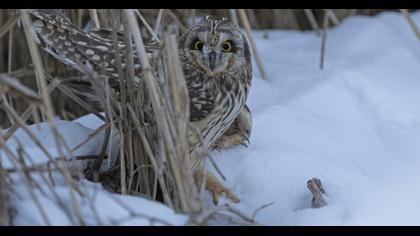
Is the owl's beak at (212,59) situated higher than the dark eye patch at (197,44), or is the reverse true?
the dark eye patch at (197,44)

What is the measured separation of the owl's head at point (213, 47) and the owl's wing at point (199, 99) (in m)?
0.06

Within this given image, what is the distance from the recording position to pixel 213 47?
2.93m

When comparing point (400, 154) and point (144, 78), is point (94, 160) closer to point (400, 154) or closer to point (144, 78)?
point (144, 78)

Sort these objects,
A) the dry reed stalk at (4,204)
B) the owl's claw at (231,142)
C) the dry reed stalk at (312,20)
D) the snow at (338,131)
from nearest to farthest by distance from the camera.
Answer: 1. the dry reed stalk at (4,204)
2. the snow at (338,131)
3. the owl's claw at (231,142)
4. the dry reed stalk at (312,20)

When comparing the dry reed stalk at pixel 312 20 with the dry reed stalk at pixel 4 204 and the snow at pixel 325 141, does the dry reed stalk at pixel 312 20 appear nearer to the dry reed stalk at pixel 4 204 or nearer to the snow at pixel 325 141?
the snow at pixel 325 141

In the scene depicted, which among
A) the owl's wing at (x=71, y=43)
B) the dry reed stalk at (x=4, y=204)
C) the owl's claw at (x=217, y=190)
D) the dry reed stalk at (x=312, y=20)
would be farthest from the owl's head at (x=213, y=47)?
the dry reed stalk at (x=312, y=20)

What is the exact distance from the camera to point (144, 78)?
2.42 metres

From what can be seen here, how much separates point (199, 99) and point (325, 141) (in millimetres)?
605

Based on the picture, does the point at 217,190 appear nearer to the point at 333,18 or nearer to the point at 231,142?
the point at 231,142

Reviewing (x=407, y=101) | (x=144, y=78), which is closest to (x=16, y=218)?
(x=144, y=78)

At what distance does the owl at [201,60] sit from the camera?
293 centimetres

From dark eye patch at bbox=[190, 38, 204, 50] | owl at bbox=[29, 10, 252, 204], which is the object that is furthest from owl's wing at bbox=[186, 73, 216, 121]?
dark eye patch at bbox=[190, 38, 204, 50]

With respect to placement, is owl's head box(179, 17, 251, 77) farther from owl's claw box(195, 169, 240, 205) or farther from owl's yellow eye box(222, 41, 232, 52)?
owl's claw box(195, 169, 240, 205)
